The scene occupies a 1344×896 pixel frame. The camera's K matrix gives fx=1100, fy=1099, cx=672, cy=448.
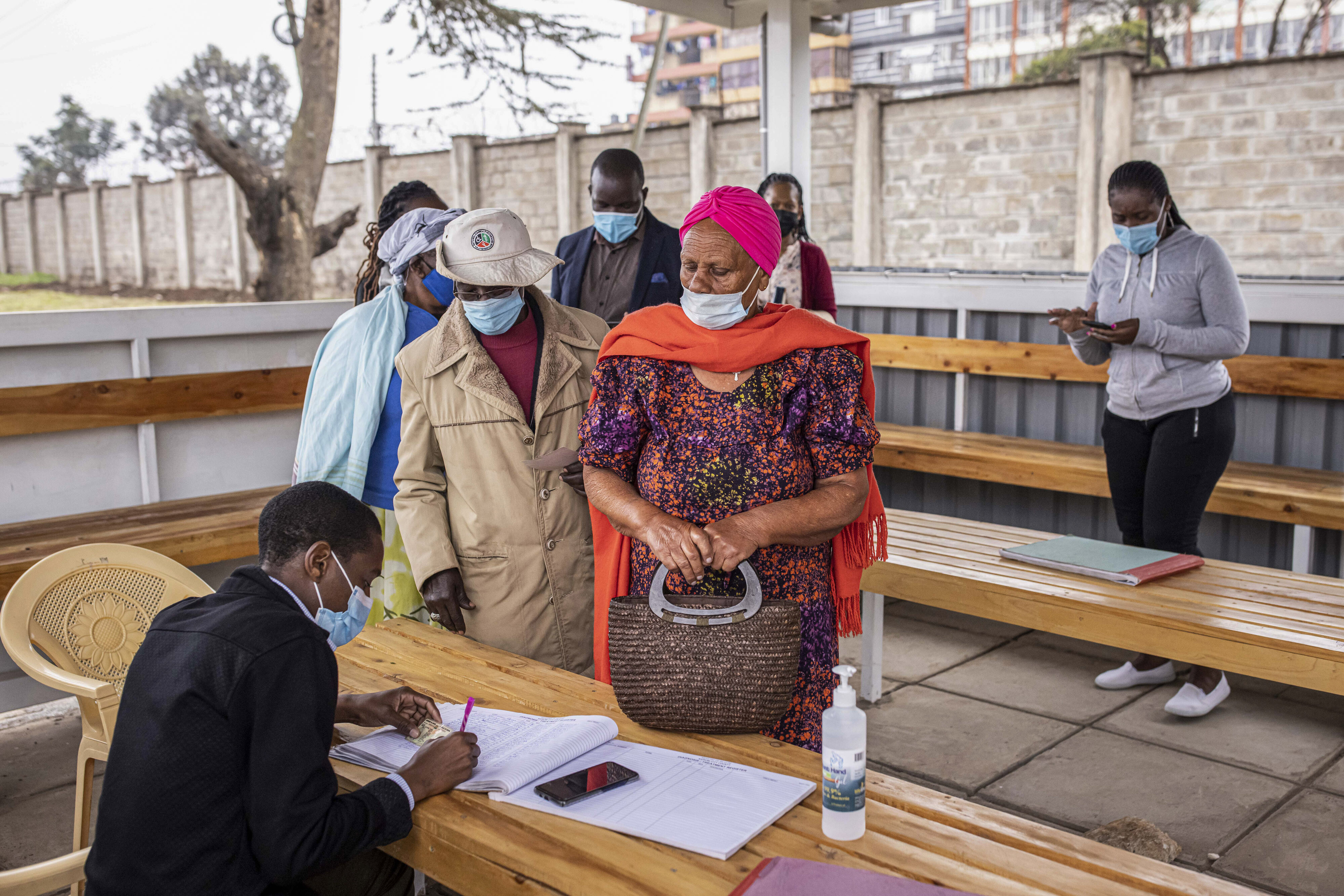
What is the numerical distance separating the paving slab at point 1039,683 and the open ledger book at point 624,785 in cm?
272

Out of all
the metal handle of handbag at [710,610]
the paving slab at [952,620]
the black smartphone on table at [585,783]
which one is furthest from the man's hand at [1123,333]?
the black smartphone on table at [585,783]

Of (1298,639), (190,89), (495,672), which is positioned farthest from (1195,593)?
(190,89)

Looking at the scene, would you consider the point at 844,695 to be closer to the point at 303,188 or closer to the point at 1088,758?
the point at 1088,758

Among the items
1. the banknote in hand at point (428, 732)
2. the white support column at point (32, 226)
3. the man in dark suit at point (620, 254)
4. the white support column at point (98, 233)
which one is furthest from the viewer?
the white support column at point (32, 226)

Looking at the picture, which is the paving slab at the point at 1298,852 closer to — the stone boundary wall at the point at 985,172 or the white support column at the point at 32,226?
the stone boundary wall at the point at 985,172

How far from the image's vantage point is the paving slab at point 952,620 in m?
5.33

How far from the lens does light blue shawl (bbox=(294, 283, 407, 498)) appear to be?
291 centimetres

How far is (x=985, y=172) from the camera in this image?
1130cm

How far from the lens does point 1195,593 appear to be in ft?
11.1

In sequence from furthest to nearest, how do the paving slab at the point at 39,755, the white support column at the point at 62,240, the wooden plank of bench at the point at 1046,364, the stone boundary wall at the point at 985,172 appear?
the white support column at the point at 62,240
the stone boundary wall at the point at 985,172
the wooden plank of bench at the point at 1046,364
the paving slab at the point at 39,755

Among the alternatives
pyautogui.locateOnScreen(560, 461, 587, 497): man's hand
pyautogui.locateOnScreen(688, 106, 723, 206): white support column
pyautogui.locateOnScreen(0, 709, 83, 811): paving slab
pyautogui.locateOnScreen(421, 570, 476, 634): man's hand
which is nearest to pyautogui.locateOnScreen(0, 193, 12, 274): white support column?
pyautogui.locateOnScreen(688, 106, 723, 206): white support column

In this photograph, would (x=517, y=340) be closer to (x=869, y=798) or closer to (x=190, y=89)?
(x=869, y=798)

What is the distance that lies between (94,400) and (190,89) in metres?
8.95

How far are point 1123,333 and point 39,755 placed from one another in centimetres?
420
